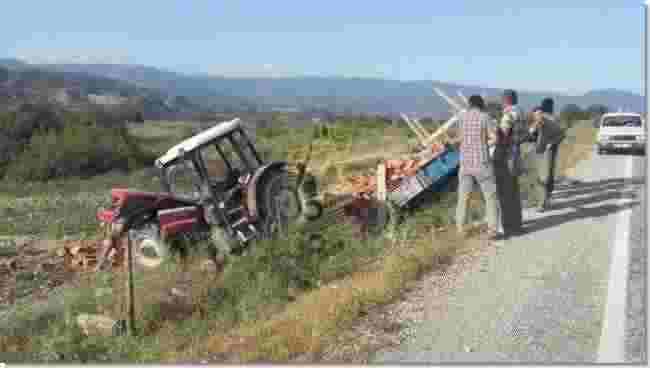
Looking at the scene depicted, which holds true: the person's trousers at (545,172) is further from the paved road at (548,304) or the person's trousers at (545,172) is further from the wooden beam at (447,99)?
the wooden beam at (447,99)

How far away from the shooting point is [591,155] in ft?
85.5

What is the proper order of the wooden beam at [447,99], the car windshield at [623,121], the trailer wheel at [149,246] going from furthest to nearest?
the car windshield at [623,121], the wooden beam at [447,99], the trailer wheel at [149,246]

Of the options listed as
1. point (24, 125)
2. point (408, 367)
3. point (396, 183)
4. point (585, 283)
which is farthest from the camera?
point (24, 125)

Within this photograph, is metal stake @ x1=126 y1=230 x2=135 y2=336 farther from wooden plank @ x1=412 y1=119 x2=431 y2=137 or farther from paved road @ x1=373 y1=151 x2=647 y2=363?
wooden plank @ x1=412 y1=119 x2=431 y2=137

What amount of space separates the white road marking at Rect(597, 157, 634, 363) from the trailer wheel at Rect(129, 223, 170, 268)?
5.36 meters

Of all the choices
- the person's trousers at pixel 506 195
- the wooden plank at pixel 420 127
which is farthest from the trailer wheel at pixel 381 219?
the wooden plank at pixel 420 127

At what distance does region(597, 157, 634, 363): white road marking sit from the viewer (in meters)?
5.55

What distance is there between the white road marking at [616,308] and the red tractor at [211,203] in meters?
4.06

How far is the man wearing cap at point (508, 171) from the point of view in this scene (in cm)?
1006

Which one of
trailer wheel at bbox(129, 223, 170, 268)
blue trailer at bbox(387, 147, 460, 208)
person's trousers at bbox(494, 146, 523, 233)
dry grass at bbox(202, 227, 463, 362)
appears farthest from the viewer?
blue trailer at bbox(387, 147, 460, 208)

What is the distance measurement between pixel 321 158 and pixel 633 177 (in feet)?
23.5

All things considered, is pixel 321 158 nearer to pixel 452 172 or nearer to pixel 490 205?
pixel 452 172

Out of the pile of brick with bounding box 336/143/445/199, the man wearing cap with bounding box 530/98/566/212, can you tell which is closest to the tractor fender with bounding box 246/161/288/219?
the pile of brick with bounding box 336/143/445/199

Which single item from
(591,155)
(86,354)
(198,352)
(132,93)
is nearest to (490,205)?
(198,352)
